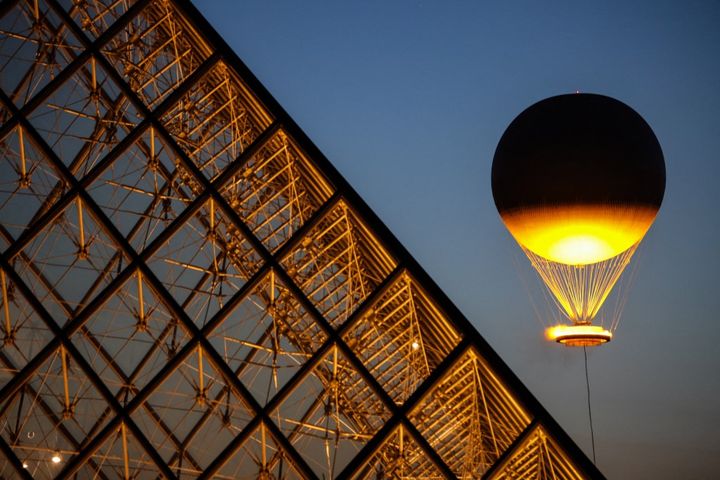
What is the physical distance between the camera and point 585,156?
64.2 ft

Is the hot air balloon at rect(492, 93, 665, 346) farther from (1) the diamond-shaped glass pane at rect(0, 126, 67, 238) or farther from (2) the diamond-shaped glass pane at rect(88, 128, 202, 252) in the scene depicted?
(1) the diamond-shaped glass pane at rect(0, 126, 67, 238)

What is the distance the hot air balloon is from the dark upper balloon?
0.02m

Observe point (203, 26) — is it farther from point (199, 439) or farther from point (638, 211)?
point (199, 439)

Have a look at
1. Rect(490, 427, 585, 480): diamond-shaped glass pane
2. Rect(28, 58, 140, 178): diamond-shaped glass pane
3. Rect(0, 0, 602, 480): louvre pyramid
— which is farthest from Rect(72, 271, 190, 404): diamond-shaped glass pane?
Rect(490, 427, 585, 480): diamond-shaped glass pane

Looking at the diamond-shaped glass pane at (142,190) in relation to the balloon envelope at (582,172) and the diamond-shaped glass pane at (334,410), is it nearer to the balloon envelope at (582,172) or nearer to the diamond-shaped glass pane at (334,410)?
the diamond-shaped glass pane at (334,410)

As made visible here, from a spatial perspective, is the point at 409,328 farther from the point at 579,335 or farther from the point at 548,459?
the point at 548,459

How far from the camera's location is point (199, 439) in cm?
4188

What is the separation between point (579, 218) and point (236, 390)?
332 inches

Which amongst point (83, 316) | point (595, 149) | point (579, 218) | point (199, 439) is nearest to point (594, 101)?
point (595, 149)

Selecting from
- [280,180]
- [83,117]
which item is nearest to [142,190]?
[83,117]

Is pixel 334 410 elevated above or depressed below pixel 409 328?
above

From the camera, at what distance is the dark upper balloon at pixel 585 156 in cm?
1948

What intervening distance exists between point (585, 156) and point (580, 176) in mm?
438

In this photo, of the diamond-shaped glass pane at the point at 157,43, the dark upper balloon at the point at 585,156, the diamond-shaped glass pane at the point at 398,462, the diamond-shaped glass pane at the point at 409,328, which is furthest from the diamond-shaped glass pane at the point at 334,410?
the diamond-shaped glass pane at the point at 157,43
